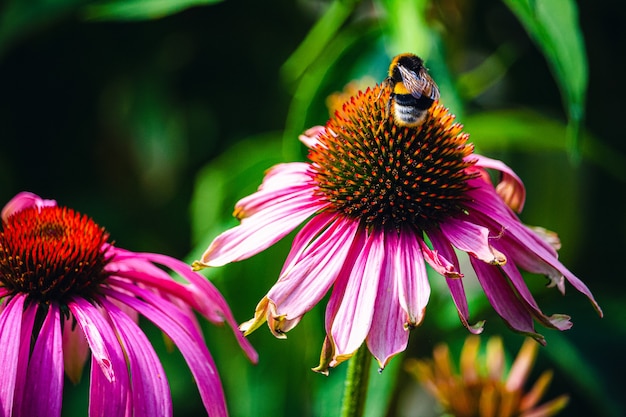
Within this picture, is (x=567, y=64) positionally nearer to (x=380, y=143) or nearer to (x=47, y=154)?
(x=380, y=143)

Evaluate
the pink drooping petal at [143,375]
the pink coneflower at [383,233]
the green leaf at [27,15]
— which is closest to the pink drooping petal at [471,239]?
the pink coneflower at [383,233]

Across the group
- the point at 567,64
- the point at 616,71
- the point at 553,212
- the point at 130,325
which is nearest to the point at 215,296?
the point at 130,325

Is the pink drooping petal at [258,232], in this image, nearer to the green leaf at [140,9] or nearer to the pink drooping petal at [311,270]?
the pink drooping petal at [311,270]

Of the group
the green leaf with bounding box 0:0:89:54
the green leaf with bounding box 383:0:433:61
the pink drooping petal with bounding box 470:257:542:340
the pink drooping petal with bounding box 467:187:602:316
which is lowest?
the pink drooping petal with bounding box 470:257:542:340

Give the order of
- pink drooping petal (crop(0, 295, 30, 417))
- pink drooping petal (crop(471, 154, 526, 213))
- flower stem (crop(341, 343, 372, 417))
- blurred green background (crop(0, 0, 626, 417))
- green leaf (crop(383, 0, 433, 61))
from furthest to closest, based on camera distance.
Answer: blurred green background (crop(0, 0, 626, 417)), green leaf (crop(383, 0, 433, 61)), pink drooping petal (crop(471, 154, 526, 213)), flower stem (crop(341, 343, 372, 417)), pink drooping petal (crop(0, 295, 30, 417))

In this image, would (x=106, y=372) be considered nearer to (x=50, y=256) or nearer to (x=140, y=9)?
→ (x=50, y=256)

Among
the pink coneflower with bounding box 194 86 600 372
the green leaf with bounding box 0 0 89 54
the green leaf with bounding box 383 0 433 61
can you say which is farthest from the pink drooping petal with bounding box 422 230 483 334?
the green leaf with bounding box 0 0 89 54

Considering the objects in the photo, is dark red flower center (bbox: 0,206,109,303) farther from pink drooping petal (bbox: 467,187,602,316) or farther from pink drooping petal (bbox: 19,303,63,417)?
pink drooping petal (bbox: 467,187,602,316)

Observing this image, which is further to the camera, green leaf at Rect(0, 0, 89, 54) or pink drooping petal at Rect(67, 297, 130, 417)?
green leaf at Rect(0, 0, 89, 54)
